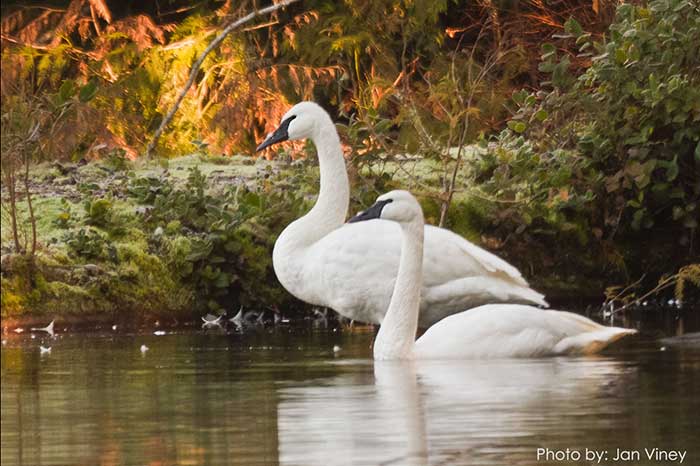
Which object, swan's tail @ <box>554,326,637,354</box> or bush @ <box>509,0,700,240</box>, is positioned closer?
swan's tail @ <box>554,326,637,354</box>

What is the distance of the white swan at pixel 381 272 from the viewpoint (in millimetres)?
10383

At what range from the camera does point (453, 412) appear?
695 centimetres

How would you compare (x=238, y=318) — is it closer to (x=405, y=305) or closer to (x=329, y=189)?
(x=329, y=189)

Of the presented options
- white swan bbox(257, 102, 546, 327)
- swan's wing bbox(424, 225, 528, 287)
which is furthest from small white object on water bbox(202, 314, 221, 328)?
swan's wing bbox(424, 225, 528, 287)

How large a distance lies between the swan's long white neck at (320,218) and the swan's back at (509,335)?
1.79 m

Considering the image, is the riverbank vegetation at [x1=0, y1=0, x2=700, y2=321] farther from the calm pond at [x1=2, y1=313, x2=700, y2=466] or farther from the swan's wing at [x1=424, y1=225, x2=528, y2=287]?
the calm pond at [x1=2, y1=313, x2=700, y2=466]

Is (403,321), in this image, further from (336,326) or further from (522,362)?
(336,326)

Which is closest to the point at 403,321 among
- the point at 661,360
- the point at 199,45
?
the point at 661,360

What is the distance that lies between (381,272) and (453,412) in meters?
3.50

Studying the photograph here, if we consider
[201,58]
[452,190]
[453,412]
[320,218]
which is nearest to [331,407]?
[453,412]

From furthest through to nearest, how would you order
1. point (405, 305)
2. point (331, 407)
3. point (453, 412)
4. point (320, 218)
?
point (320, 218) → point (405, 305) → point (331, 407) → point (453, 412)

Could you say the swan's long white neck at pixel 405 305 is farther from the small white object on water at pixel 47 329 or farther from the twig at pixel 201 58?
the twig at pixel 201 58

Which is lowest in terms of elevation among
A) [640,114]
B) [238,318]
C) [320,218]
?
[238,318]

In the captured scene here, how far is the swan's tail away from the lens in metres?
9.06
